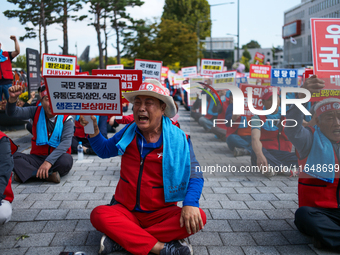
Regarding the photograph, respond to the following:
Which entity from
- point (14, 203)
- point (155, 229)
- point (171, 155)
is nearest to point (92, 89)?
point (171, 155)

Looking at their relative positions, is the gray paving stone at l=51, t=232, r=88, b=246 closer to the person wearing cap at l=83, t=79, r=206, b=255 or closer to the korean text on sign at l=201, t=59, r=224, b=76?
the person wearing cap at l=83, t=79, r=206, b=255

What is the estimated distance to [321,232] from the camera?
9.59 ft

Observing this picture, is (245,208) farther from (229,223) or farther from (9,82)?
(9,82)

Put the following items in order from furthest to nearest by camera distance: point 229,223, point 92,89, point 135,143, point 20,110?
point 20,110 → point 229,223 → point 135,143 → point 92,89

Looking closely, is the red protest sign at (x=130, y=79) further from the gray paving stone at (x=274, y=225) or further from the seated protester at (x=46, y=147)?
the gray paving stone at (x=274, y=225)

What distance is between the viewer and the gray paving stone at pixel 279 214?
3758 millimetres

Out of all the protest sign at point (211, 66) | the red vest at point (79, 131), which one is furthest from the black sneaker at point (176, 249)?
the protest sign at point (211, 66)

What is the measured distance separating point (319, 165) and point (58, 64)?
23.6 feet

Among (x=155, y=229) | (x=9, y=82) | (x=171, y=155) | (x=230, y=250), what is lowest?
(x=230, y=250)

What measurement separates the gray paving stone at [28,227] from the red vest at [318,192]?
254 centimetres

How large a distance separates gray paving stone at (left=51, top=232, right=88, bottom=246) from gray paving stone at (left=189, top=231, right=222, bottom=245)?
99 centimetres

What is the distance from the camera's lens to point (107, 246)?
2.86 meters

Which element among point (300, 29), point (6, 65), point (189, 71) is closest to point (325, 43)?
point (6, 65)

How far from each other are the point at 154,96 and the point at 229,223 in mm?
1593
